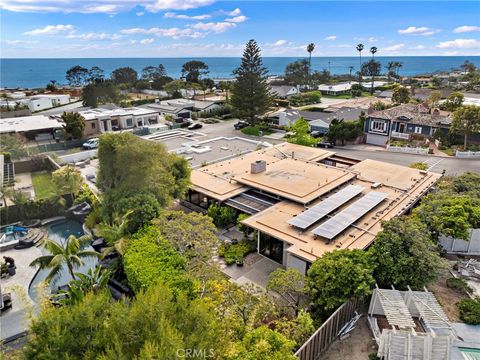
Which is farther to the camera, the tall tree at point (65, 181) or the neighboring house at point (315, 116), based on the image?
the neighboring house at point (315, 116)

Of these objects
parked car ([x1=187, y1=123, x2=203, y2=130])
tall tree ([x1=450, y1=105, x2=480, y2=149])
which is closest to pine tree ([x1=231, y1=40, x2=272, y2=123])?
parked car ([x1=187, y1=123, x2=203, y2=130])

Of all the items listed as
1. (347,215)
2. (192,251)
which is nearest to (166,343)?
(192,251)

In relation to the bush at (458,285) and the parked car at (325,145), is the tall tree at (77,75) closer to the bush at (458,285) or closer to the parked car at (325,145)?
the parked car at (325,145)

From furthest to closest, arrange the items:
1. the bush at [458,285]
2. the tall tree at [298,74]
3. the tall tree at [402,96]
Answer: the tall tree at [298,74] → the tall tree at [402,96] → the bush at [458,285]

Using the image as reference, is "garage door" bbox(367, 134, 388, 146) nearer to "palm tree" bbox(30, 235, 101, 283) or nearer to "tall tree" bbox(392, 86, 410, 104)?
"tall tree" bbox(392, 86, 410, 104)

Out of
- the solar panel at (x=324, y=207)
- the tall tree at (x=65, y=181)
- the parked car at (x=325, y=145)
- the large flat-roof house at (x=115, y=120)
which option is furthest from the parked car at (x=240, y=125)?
the solar panel at (x=324, y=207)

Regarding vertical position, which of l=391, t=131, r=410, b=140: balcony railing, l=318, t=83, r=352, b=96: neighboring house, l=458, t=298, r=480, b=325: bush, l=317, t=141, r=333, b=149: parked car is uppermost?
l=318, t=83, r=352, b=96: neighboring house

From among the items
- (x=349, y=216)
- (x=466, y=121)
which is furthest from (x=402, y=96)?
(x=349, y=216)
